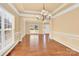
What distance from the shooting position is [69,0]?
63.1 inches

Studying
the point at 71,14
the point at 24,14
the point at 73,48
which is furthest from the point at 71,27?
the point at 24,14

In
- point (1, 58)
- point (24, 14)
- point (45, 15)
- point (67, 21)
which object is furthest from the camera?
point (24, 14)

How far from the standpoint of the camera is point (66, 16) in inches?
242

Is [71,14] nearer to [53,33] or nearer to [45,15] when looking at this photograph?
[45,15]

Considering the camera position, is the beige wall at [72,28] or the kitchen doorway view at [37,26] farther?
the beige wall at [72,28]

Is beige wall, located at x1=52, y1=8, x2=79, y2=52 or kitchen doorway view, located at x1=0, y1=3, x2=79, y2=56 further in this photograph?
beige wall, located at x1=52, y1=8, x2=79, y2=52

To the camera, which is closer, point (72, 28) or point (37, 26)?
point (72, 28)

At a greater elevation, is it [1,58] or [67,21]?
[67,21]

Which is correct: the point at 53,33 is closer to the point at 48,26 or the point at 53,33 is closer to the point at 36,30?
the point at 48,26

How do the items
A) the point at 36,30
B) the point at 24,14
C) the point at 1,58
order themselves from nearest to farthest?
the point at 1,58, the point at 24,14, the point at 36,30

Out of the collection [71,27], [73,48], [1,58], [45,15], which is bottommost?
[73,48]

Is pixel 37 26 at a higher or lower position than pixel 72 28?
higher

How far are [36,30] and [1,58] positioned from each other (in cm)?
713

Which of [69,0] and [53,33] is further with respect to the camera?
[53,33]
